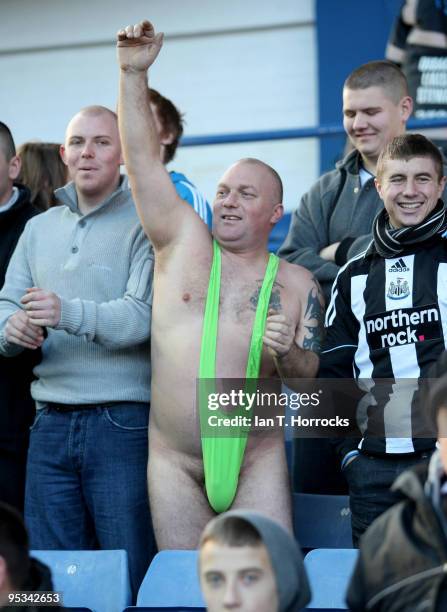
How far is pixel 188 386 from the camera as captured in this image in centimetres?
405

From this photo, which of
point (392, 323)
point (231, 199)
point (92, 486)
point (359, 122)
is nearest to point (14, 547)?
point (92, 486)

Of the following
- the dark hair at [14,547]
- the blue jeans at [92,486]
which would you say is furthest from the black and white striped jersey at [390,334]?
the dark hair at [14,547]

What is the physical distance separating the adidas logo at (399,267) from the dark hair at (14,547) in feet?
5.31

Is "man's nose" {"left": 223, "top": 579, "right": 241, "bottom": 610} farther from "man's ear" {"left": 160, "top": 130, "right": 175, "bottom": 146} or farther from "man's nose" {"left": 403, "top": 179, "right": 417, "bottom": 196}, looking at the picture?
"man's ear" {"left": 160, "top": 130, "right": 175, "bottom": 146}

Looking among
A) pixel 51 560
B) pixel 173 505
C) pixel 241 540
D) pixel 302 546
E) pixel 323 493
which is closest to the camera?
pixel 241 540

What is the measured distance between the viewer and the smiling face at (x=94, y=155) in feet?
14.6

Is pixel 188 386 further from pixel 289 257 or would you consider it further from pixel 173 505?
pixel 289 257

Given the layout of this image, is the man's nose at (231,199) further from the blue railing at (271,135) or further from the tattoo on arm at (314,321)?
the blue railing at (271,135)

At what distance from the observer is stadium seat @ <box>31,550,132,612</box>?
3572 mm

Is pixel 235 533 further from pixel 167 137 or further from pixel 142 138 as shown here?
pixel 167 137

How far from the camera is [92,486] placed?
411 centimetres

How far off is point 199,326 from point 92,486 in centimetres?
64

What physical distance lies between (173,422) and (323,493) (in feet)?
2.77

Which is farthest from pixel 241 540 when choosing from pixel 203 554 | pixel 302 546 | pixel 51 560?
pixel 302 546
